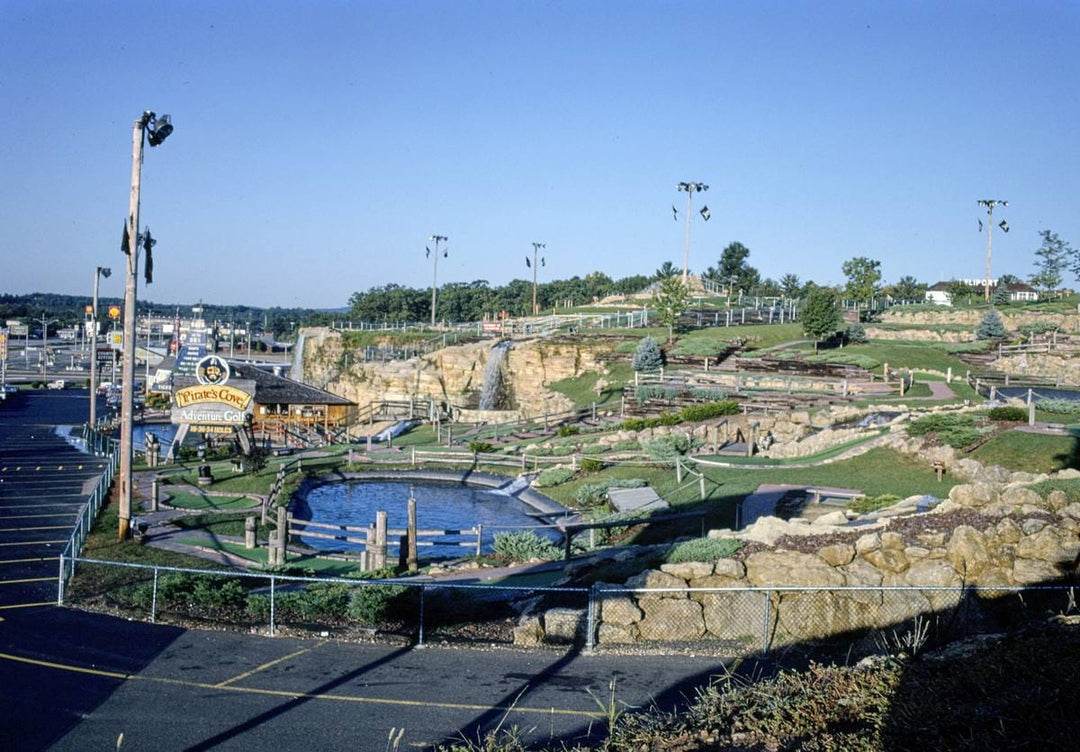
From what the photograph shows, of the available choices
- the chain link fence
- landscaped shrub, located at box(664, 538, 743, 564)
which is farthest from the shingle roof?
landscaped shrub, located at box(664, 538, 743, 564)

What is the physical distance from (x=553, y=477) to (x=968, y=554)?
2085 cm

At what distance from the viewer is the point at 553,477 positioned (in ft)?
118

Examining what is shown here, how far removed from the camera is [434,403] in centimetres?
5978

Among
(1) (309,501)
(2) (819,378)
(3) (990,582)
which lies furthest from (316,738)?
(2) (819,378)

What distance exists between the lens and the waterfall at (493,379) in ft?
209

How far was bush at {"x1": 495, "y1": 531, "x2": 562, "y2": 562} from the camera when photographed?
2338cm

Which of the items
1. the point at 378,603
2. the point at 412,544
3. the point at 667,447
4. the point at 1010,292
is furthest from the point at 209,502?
the point at 1010,292

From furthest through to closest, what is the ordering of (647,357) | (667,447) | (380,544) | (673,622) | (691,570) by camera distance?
(647,357)
(667,447)
(380,544)
(691,570)
(673,622)

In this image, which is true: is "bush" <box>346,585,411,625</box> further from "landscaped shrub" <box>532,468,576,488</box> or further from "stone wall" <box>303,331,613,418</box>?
"stone wall" <box>303,331,613,418</box>

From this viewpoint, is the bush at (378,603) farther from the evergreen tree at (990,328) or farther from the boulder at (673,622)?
the evergreen tree at (990,328)

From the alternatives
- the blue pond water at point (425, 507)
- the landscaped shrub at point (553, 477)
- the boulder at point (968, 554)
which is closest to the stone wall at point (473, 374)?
the landscaped shrub at point (553, 477)

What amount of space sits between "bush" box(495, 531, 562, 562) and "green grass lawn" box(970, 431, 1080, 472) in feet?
41.2

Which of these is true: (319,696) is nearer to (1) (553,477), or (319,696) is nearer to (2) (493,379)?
(1) (553,477)

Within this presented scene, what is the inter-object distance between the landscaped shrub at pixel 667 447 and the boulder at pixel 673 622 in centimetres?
1883
